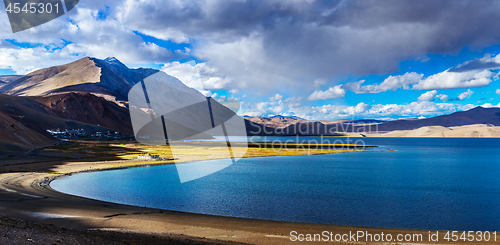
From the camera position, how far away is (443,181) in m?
42.3

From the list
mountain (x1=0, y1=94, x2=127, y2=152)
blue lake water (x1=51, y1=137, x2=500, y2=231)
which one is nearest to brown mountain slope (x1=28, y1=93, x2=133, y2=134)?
mountain (x1=0, y1=94, x2=127, y2=152)

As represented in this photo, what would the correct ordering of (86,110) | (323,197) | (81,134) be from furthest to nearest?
(86,110) < (81,134) < (323,197)

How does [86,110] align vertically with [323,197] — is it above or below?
above

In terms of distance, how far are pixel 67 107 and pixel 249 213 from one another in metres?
171

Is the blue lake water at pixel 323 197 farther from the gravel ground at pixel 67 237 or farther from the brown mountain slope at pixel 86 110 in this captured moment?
the brown mountain slope at pixel 86 110

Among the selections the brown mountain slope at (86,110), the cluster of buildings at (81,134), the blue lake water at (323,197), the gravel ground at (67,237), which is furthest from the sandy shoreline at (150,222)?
the brown mountain slope at (86,110)

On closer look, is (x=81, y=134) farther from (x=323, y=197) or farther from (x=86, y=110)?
(x=323, y=197)

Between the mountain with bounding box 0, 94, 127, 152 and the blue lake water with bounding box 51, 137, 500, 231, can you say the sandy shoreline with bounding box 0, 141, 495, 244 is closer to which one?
the blue lake water with bounding box 51, 137, 500, 231

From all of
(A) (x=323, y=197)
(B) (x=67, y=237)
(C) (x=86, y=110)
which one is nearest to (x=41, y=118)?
(C) (x=86, y=110)

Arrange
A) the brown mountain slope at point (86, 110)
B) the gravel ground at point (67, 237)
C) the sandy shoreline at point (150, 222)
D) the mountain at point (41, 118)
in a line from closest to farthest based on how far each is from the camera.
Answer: the gravel ground at point (67, 237), the sandy shoreline at point (150, 222), the mountain at point (41, 118), the brown mountain slope at point (86, 110)

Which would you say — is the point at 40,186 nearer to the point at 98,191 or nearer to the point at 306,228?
the point at 98,191

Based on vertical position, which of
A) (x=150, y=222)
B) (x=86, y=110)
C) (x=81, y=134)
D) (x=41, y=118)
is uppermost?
(x=86, y=110)

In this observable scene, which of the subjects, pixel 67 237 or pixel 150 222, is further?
pixel 150 222

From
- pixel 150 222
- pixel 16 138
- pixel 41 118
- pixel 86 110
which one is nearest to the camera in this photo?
pixel 150 222
